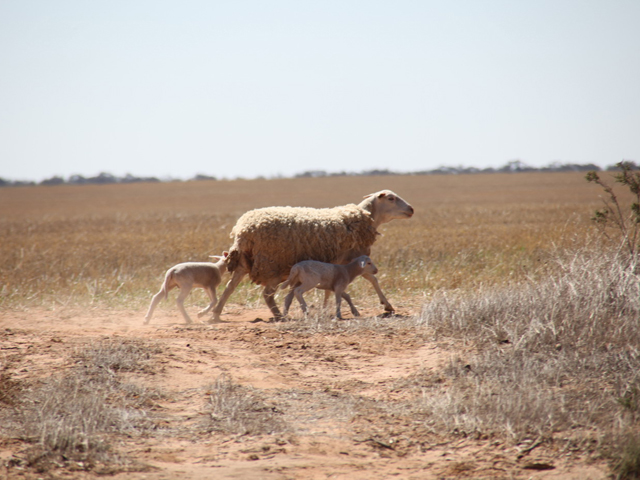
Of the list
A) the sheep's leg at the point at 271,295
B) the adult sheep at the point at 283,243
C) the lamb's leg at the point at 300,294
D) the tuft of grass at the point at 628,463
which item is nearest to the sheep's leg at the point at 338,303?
the lamb's leg at the point at 300,294

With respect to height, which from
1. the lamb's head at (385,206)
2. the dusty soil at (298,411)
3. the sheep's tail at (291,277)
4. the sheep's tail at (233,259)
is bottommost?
the dusty soil at (298,411)

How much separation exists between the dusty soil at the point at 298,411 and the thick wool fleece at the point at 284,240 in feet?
3.25

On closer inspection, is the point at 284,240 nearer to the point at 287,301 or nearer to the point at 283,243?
the point at 283,243

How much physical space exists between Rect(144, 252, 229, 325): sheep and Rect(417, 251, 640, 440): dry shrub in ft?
11.0

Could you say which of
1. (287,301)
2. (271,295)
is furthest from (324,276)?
(271,295)

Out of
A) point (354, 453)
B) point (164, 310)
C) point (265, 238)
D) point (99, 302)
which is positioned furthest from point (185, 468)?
point (99, 302)

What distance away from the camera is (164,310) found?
34.3 feet

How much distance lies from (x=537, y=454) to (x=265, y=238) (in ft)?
17.7

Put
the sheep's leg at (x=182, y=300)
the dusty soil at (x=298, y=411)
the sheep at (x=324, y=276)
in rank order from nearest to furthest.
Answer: the dusty soil at (x=298, y=411) < the sheep at (x=324, y=276) < the sheep's leg at (x=182, y=300)

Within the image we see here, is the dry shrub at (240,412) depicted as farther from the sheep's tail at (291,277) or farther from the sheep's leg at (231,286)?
the sheep's leg at (231,286)

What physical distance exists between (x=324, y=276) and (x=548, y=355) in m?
3.62

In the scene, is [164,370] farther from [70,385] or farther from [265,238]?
[265,238]

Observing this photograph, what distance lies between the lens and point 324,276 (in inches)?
344

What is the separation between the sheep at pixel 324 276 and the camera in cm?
866
